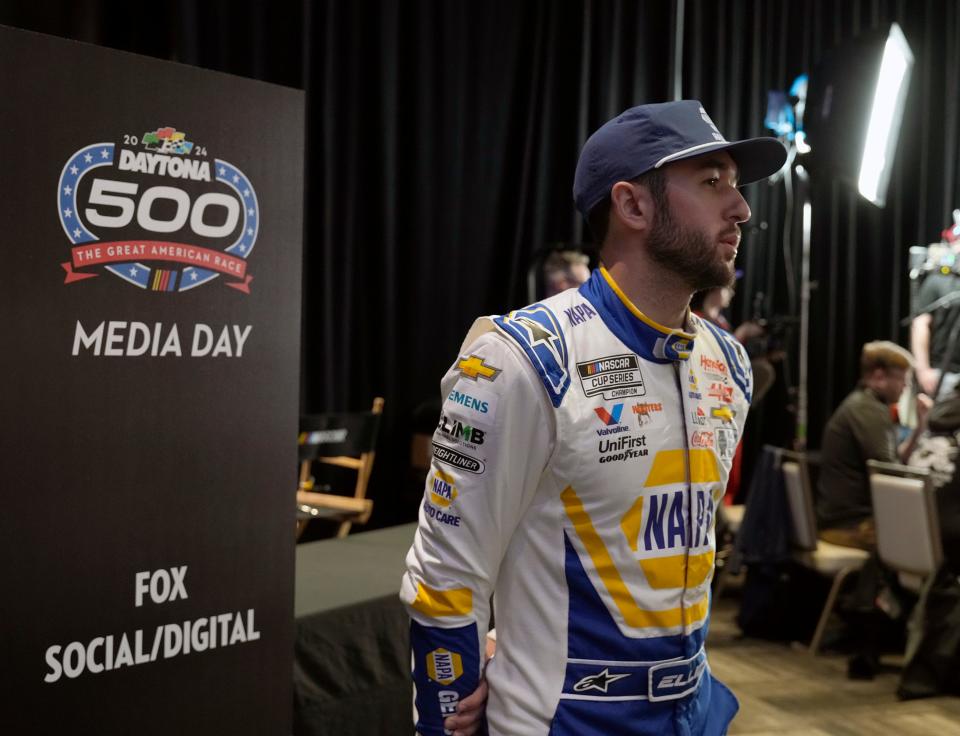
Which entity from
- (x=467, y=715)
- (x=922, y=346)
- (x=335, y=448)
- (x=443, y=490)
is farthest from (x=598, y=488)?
(x=922, y=346)

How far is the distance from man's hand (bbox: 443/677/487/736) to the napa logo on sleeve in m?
0.74

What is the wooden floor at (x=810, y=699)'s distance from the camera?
3.32 metres

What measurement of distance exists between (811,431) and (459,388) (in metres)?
6.07

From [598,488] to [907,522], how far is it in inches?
112

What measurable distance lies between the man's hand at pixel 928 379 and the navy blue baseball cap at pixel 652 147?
14.8 feet

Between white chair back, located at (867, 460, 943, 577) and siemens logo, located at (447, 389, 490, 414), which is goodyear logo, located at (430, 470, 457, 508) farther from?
white chair back, located at (867, 460, 943, 577)

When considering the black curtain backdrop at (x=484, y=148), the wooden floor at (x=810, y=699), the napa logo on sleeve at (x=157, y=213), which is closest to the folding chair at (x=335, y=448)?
the black curtain backdrop at (x=484, y=148)

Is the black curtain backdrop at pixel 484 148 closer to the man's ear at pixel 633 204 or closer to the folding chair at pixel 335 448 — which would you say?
the folding chair at pixel 335 448

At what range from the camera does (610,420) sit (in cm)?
123

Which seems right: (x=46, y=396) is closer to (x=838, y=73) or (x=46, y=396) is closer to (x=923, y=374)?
(x=838, y=73)

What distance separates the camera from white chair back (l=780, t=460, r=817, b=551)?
411 cm

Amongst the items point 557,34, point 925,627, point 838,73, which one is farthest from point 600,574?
point 557,34

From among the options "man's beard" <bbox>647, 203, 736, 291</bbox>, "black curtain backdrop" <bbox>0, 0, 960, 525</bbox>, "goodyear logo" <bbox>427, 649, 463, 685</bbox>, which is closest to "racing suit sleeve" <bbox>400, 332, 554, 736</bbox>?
"goodyear logo" <bbox>427, 649, 463, 685</bbox>

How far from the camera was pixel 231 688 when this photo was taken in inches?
64.8
